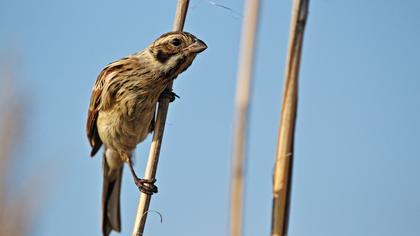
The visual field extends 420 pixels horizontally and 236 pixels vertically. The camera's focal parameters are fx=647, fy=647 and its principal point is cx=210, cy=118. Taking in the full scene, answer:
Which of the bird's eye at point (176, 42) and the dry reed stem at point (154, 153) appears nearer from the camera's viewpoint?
the dry reed stem at point (154, 153)

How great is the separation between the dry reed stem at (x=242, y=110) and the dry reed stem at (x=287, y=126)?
0.31ft

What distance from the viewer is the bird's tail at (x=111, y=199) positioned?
15.9 feet

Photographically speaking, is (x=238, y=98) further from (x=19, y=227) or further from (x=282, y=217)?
(x=19, y=227)

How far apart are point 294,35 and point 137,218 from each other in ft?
3.92

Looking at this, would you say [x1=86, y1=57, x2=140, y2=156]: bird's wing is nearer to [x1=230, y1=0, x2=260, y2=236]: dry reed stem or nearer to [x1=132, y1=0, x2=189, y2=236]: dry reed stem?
[x1=132, y1=0, x2=189, y2=236]: dry reed stem

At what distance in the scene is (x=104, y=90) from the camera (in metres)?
4.24

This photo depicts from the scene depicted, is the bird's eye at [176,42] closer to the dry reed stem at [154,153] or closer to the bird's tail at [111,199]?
the dry reed stem at [154,153]

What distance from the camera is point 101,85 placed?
4.32 metres

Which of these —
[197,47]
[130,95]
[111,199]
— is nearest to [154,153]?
[197,47]

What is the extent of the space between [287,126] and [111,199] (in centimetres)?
357

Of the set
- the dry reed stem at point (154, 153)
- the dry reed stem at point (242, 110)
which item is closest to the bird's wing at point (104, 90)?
the dry reed stem at point (154, 153)

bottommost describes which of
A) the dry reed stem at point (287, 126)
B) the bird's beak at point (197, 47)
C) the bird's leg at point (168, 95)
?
the dry reed stem at point (287, 126)

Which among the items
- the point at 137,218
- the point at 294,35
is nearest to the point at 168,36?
the point at 137,218

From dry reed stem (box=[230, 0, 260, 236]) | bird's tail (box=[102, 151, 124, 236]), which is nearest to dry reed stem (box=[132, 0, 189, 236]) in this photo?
dry reed stem (box=[230, 0, 260, 236])
